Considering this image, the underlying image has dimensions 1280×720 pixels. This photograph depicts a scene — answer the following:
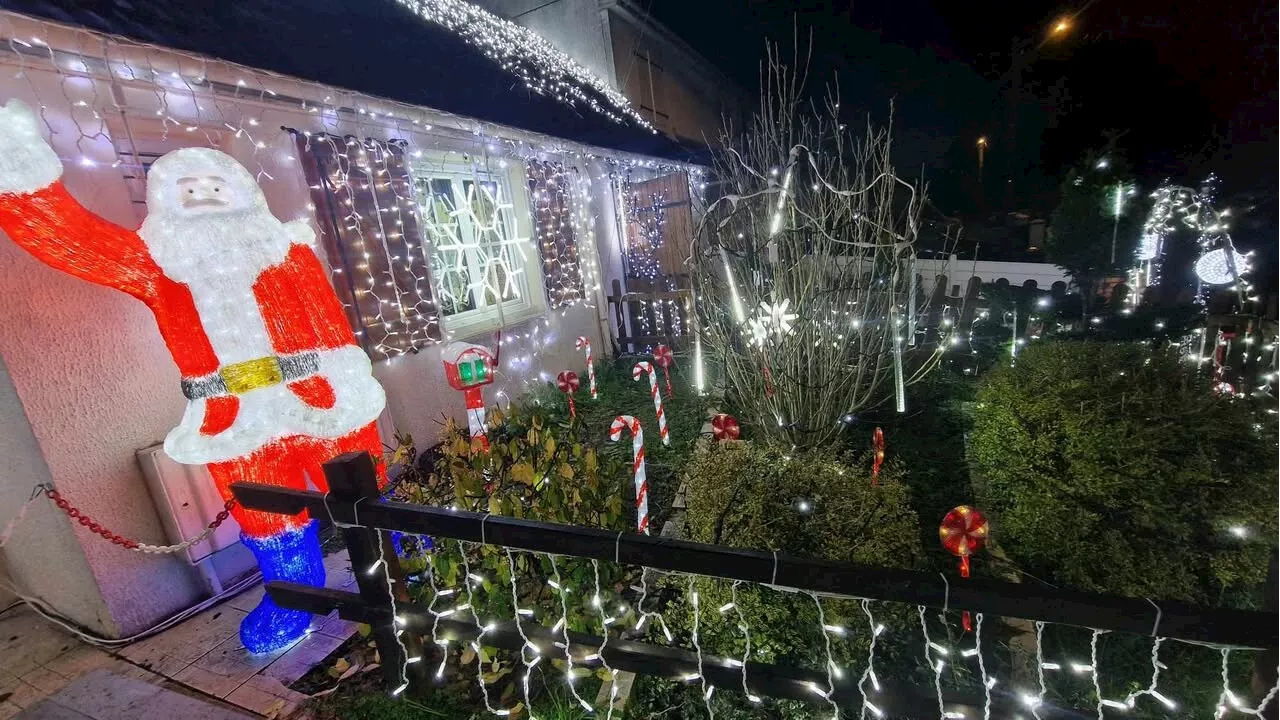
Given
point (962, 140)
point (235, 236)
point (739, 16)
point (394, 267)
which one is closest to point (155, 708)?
point (235, 236)

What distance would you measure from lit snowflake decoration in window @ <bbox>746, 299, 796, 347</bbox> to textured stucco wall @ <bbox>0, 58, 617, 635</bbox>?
4.09 meters

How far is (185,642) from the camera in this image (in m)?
3.19

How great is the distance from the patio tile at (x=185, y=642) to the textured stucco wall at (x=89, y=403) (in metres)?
0.16

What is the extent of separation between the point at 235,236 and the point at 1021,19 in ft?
64.0

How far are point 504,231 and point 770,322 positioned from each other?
4.38m

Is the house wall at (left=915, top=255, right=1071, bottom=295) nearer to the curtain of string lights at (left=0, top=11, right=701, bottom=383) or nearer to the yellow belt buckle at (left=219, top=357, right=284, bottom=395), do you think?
the curtain of string lights at (left=0, top=11, right=701, bottom=383)

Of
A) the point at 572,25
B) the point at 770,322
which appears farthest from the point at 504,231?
the point at 572,25

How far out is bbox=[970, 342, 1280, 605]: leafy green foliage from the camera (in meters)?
2.67

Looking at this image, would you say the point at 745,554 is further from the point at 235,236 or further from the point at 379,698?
the point at 235,236

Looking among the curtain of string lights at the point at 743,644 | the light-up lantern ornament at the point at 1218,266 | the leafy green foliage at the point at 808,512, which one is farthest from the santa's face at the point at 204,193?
the light-up lantern ornament at the point at 1218,266

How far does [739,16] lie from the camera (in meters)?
13.4

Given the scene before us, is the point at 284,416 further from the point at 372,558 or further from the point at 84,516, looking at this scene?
the point at 84,516

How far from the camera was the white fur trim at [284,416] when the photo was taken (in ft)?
8.85

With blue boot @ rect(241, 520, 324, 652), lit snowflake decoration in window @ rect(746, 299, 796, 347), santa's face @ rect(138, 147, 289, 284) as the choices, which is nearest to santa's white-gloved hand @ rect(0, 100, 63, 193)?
santa's face @ rect(138, 147, 289, 284)
